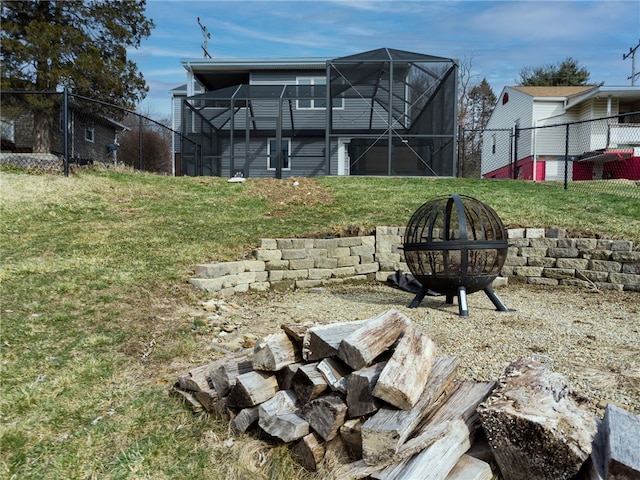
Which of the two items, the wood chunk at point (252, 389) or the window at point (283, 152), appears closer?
the wood chunk at point (252, 389)

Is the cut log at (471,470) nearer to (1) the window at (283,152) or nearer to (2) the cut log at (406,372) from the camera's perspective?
(2) the cut log at (406,372)

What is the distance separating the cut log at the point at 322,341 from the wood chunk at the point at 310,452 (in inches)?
16.3

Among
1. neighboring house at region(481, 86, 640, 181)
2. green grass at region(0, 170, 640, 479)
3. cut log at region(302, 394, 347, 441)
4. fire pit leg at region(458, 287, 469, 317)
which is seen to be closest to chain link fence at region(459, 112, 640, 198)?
neighboring house at region(481, 86, 640, 181)

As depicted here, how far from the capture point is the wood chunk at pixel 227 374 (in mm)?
2842

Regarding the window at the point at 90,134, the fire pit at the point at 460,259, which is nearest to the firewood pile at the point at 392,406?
the fire pit at the point at 460,259

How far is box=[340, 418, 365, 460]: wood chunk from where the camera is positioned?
2.33m

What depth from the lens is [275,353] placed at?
271 cm

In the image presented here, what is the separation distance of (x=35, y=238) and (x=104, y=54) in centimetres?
1463

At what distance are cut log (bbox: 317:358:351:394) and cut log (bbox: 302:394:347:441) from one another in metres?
0.06

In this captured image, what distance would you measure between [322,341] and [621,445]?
1.42 meters

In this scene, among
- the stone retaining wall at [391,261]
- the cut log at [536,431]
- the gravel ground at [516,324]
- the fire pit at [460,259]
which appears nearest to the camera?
the cut log at [536,431]

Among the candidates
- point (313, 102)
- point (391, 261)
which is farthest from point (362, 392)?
point (313, 102)

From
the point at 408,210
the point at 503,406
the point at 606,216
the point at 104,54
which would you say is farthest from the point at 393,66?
the point at 503,406

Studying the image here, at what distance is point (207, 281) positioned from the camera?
5.79 meters
